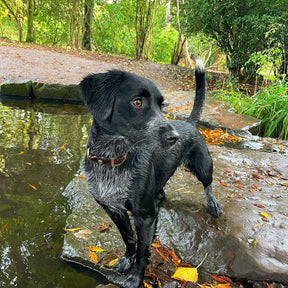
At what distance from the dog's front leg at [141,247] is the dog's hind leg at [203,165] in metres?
1.00

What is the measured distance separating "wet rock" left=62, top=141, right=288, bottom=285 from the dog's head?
1.19 m

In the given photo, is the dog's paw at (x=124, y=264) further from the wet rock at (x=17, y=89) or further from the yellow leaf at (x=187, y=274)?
the wet rock at (x=17, y=89)

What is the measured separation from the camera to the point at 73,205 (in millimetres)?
3207

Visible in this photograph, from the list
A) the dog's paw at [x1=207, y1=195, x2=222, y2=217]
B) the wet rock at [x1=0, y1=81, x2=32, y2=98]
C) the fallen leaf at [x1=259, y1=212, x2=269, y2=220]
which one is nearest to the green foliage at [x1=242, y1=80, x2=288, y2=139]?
the fallen leaf at [x1=259, y1=212, x2=269, y2=220]

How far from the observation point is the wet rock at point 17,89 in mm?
7696

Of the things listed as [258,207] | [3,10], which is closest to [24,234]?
[258,207]

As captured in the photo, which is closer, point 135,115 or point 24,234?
point 135,115

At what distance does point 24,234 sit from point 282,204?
2936mm

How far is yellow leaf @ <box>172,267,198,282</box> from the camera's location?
7.50 ft

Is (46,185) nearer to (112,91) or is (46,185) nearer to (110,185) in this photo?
(110,185)

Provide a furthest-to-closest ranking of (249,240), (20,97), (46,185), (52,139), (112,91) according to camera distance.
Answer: (20,97) < (52,139) < (46,185) < (249,240) < (112,91)

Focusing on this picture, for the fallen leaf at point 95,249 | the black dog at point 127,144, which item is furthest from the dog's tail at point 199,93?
the fallen leaf at point 95,249

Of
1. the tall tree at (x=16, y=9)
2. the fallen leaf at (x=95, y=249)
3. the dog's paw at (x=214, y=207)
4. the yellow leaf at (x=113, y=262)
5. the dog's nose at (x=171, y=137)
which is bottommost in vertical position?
the yellow leaf at (x=113, y=262)

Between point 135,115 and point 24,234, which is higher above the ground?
point 135,115
